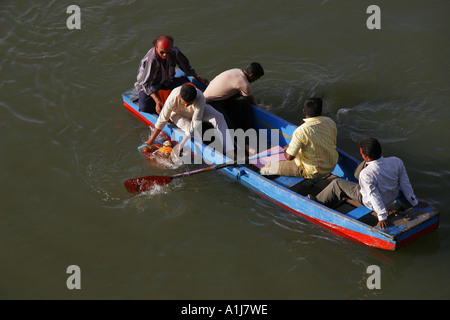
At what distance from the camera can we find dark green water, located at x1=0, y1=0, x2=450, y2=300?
279 inches

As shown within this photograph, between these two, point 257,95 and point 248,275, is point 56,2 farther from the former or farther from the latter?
point 248,275

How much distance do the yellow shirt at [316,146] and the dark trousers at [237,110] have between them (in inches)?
61.7

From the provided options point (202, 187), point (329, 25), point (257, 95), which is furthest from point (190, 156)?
point (329, 25)

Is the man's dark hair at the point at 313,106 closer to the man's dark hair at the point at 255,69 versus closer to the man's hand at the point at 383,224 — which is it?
the man's dark hair at the point at 255,69

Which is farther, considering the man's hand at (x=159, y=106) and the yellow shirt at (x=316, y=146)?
the man's hand at (x=159, y=106)

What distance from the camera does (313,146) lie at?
23.7 feet

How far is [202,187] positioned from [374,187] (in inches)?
→ 111

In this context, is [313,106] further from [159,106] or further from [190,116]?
[159,106]

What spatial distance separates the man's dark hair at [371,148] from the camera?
6.48 metres

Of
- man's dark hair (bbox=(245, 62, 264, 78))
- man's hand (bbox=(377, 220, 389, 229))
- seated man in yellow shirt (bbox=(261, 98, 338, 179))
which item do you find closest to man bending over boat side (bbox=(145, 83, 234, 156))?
man's dark hair (bbox=(245, 62, 264, 78))

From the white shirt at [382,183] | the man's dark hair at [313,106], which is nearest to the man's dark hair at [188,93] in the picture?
the man's dark hair at [313,106]

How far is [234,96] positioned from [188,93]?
125 centimetres

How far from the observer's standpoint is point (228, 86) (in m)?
8.64

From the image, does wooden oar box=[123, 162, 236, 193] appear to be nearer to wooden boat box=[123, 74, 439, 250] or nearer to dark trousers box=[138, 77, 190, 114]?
wooden boat box=[123, 74, 439, 250]
